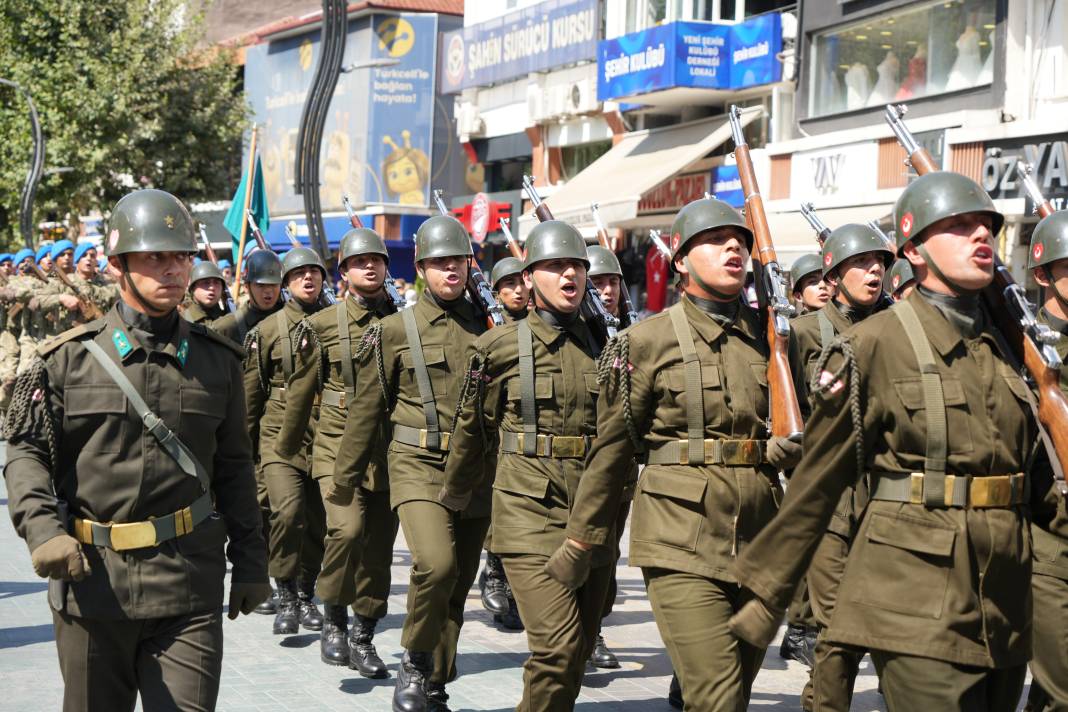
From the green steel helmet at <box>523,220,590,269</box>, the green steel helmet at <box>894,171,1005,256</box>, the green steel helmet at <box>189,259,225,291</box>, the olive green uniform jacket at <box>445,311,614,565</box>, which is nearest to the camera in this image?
the green steel helmet at <box>894,171,1005,256</box>

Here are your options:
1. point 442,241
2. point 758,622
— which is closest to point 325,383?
point 442,241

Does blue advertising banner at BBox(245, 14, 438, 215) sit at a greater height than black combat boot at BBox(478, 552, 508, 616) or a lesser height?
greater

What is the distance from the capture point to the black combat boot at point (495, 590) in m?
9.90

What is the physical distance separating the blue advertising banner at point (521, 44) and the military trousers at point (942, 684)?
29.8m

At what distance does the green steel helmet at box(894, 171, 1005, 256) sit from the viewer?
4582mm

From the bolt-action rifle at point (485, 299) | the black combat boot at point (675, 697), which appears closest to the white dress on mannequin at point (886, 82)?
the bolt-action rifle at point (485, 299)

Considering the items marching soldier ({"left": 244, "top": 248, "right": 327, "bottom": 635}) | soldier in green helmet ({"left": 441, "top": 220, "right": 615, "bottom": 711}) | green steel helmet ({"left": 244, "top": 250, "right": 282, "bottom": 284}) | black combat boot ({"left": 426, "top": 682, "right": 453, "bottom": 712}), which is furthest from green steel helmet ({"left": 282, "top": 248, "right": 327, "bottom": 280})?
black combat boot ({"left": 426, "top": 682, "right": 453, "bottom": 712})

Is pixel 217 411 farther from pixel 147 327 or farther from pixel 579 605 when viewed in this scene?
pixel 579 605

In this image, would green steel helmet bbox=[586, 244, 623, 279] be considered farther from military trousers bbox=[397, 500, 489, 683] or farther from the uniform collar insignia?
the uniform collar insignia

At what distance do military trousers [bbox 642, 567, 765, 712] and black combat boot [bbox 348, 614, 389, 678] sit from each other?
2.91m

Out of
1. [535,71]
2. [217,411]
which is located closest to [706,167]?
[535,71]

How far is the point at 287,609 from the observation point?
9344 millimetres

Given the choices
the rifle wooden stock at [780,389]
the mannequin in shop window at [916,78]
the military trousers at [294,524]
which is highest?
the mannequin in shop window at [916,78]

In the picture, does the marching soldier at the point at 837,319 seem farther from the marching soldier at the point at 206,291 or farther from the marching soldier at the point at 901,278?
the marching soldier at the point at 206,291
